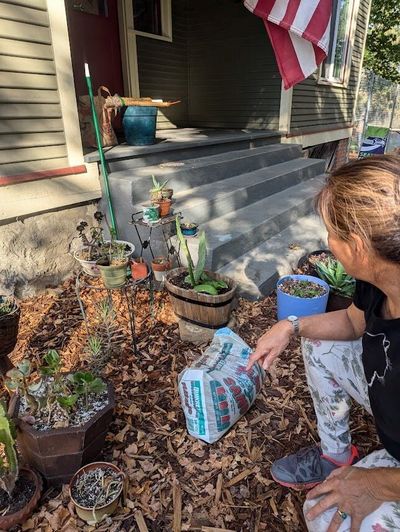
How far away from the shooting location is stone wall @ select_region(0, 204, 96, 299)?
289 centimetres

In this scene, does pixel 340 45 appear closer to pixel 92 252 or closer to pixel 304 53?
pixel 304 53

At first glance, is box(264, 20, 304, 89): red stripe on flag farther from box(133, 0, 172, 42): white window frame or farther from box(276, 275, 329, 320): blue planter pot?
box(276, 275, 329, 320): blue planter pot

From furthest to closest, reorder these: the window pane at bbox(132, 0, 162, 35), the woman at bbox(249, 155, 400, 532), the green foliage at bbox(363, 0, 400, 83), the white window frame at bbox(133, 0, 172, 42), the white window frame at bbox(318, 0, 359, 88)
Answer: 1. the green foliage at bbox(363, 0, 400, 83)
2. the white window frame at bbox(318, 0, 359, 88)
3. the white window frame at bbox(133, 0, 172, 42)
4. the window pane at bbox(132, 0, 162, 35)
5. the woman at bbox(249, 155, 400, 532)

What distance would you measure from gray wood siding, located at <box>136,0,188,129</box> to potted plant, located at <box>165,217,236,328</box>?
4.25 meters

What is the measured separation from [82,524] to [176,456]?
48 cm

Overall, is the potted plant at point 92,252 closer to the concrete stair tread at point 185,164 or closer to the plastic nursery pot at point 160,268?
the plastic nursery pot at point 160,268

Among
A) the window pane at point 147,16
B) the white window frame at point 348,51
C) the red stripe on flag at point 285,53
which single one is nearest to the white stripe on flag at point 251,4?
the red stripe on flag at point 285,53

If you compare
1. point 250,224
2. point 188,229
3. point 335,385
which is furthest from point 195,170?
point 335,385

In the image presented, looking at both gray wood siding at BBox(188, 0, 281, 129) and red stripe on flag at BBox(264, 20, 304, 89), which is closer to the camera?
red stripe on flag at BBox(264, 20, 304, 89)

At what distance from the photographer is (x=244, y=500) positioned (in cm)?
159

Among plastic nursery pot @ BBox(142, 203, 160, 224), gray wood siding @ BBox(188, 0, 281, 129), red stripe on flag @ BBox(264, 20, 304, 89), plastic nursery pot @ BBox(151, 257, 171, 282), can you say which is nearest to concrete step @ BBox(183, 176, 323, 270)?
plastic nursery pot @ BBox(151, 257, 171, 282)

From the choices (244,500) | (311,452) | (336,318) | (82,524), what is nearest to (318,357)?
(336,318)

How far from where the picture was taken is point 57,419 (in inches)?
62.1

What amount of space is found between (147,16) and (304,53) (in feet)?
8.24
